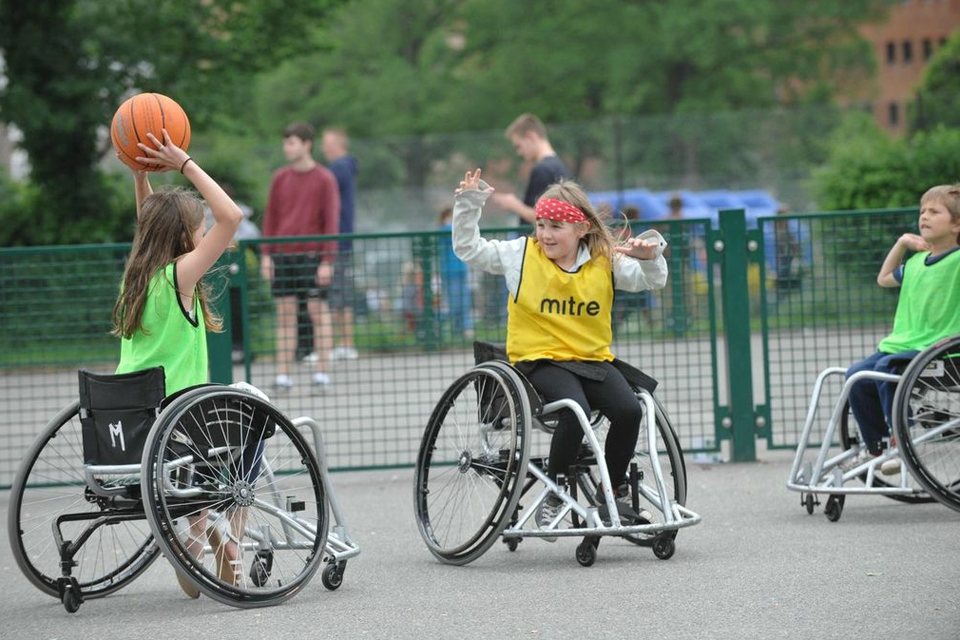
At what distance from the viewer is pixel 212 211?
5422 mm

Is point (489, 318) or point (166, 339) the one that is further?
point (489, 318)

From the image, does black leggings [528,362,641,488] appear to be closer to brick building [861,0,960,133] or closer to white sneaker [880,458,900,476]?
white sneaker [880,458,900,476]

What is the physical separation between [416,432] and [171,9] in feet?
36.4

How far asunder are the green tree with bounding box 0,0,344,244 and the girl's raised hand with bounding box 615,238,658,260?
13.3 m

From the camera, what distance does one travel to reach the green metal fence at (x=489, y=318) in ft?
27.8

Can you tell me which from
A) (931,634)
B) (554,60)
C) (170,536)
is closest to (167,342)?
(170,536)

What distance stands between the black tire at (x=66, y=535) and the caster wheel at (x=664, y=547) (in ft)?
6.56

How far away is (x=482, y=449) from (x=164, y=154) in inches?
69.4

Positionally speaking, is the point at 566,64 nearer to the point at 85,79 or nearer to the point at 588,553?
the point at 85,79

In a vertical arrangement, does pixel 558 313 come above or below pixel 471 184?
below

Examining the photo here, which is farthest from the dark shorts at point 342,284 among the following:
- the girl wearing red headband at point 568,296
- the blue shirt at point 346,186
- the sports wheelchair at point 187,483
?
the blue shirt at point 346,186

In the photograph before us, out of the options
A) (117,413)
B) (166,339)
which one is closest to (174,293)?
(166,339)

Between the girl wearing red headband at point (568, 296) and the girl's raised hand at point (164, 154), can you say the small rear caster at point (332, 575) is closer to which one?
the girl wearing red headband at point (568, 296)

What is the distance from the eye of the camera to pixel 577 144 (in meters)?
28.1
